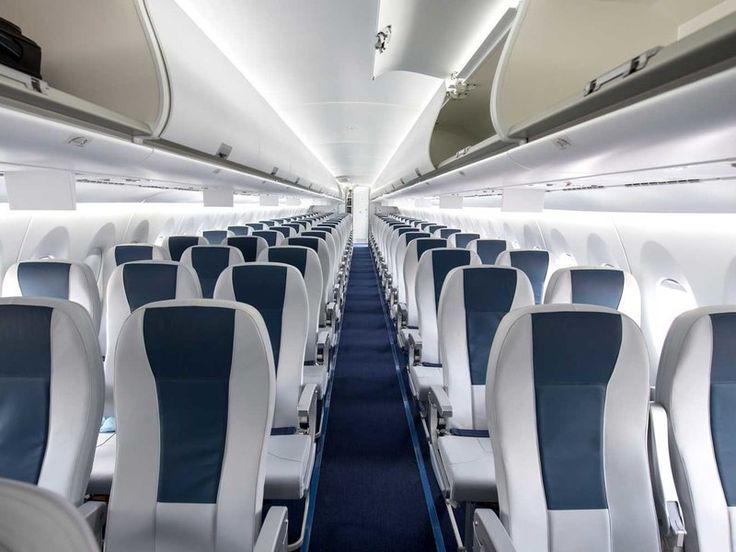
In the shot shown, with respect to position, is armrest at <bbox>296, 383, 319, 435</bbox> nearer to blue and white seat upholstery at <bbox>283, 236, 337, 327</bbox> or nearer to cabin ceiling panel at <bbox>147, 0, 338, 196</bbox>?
cabin ceiling panel at <bbox>147, 0, 338, 196</bbox>

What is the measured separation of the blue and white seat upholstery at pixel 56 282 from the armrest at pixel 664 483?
3660 mm

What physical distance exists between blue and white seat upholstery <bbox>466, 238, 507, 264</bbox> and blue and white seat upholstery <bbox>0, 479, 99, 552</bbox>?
5776 millimetres

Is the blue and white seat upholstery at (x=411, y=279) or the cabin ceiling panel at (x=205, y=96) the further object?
the blue and white seat upholstery at (x=411, y=279)

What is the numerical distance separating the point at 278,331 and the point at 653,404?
7.09ft

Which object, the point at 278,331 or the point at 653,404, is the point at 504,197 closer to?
the point at 278,331

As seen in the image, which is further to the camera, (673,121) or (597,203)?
(597,203)

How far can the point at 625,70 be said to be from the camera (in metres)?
1.52

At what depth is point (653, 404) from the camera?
187 centimetres

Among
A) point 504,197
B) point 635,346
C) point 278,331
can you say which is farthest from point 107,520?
point 504,197

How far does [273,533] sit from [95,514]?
747mm

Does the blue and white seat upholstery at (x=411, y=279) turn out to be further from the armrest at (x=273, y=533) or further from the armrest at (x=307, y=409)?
the armrest at (x=273, y=533)

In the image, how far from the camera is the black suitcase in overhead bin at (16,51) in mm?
2080

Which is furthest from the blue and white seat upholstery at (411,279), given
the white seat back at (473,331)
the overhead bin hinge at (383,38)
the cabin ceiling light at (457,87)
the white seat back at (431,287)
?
the overhead bin hinge at (383,38)

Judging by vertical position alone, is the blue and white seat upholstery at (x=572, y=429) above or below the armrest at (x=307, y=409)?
above
